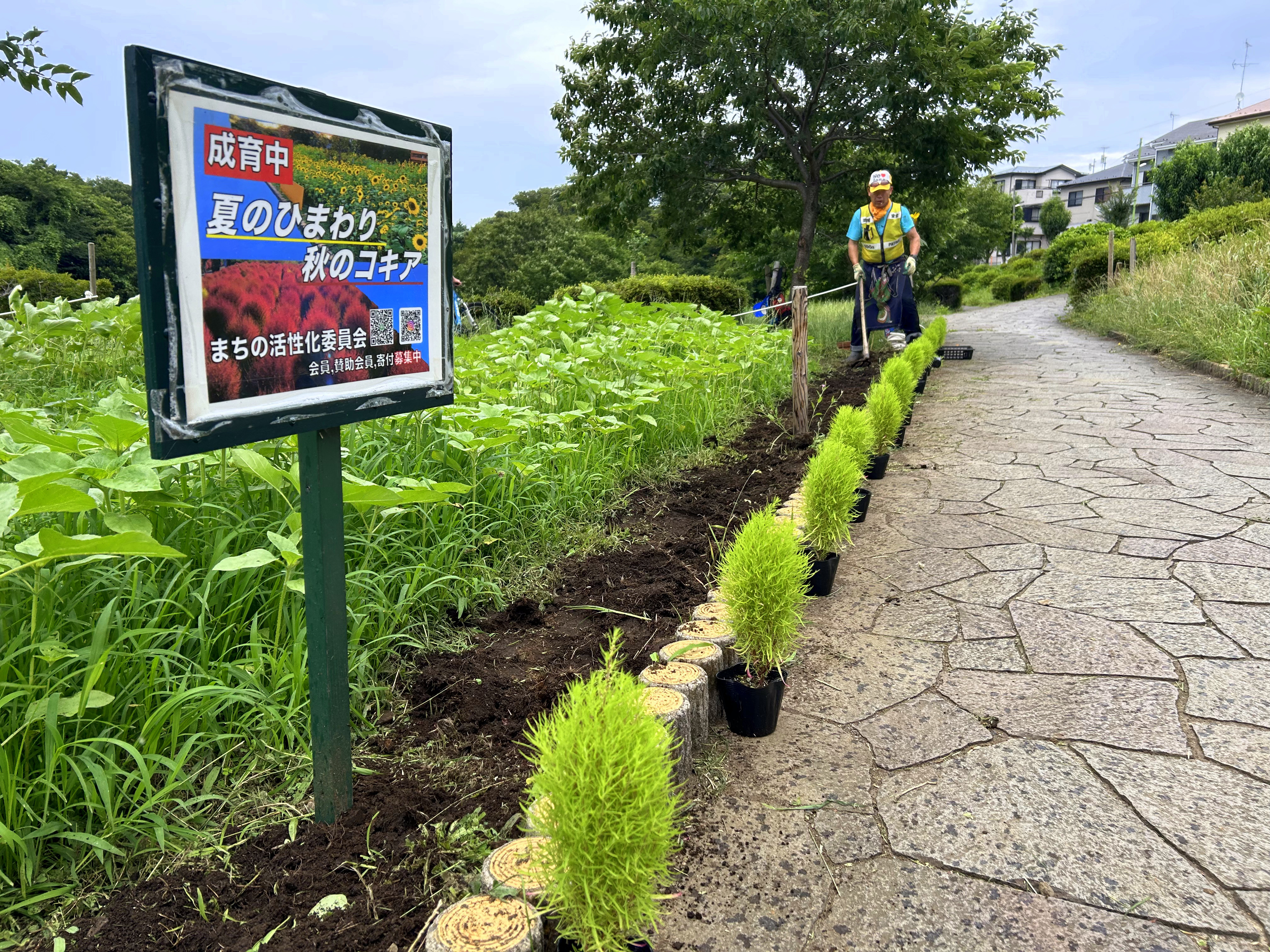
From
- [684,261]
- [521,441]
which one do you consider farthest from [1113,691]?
[684,261]

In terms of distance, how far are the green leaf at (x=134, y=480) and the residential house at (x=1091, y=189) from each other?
85.2 m

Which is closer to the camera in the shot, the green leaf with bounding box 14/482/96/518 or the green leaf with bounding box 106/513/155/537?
the green leaf with bounding box 14/482/96/518

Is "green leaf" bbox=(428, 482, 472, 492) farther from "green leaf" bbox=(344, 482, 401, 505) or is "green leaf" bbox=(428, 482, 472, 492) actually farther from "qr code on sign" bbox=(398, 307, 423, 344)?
"qr code on sign" bbox=(398, 307, 423, 344)

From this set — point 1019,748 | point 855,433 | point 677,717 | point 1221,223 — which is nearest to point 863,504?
point 855,433

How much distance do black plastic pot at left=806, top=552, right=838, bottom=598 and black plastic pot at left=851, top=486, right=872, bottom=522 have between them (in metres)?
0.83

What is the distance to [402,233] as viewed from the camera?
1625mm

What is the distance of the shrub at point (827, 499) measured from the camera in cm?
308

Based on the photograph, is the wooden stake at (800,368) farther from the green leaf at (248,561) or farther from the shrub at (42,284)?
the shrub at (42,284)

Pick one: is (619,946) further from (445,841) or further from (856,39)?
(856,39)

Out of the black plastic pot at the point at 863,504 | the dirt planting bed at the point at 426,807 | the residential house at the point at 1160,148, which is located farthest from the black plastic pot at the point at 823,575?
the residential house at the point at 1160,148

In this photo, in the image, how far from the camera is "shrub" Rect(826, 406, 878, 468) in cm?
394

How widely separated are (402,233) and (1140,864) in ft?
7.09

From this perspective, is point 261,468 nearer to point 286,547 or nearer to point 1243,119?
point 286,547

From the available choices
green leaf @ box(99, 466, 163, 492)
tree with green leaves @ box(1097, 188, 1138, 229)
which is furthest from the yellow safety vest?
tree with green leaves @ box(1097, 188, 1138, 229)
